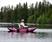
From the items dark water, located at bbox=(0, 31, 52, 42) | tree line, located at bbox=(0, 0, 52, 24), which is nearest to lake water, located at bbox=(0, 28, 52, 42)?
dark water, located at bbox=(0, 31, 52, 42)

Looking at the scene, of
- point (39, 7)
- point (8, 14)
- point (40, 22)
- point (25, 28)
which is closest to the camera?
point (25, 28)

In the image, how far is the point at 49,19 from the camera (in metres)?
31.5

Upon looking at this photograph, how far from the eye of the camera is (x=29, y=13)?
33.2 m

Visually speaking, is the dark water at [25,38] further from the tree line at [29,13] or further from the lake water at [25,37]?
the tree line at [29,13]

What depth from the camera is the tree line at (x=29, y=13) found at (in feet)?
103

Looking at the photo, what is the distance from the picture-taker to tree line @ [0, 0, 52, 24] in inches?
1235

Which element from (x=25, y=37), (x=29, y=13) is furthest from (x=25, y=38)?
(x=29, y=13)

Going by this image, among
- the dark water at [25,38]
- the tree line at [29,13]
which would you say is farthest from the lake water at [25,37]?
the tree line at [29,13]

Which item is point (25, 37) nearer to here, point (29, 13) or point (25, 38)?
point (25, 38)

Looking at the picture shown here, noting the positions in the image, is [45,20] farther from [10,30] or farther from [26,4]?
[10,30]

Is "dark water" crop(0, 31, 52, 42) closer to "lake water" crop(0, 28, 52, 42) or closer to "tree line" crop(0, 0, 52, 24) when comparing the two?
"lake water" crop(0, 28, 52, 42)

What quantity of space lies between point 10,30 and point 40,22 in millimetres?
6300

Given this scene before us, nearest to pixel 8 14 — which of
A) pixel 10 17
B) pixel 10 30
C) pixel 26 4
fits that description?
pixel 10 17

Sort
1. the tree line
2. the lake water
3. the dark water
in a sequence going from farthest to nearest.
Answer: the tree line → the lake water → the dark water
